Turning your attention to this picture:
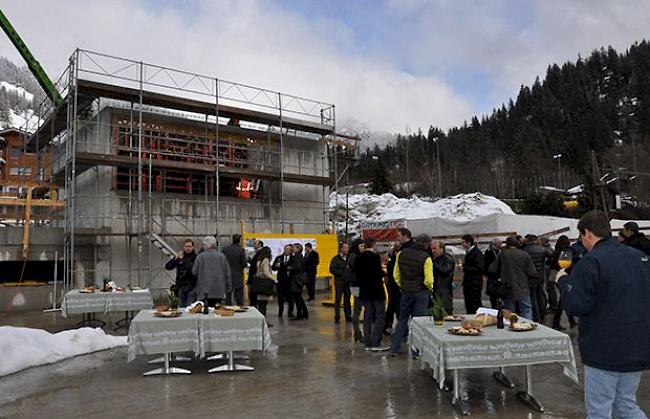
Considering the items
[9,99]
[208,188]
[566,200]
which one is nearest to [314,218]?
[208,188]

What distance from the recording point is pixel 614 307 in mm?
2924

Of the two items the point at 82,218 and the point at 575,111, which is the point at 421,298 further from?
the point at 575,111

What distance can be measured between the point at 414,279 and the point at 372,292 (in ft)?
3.18

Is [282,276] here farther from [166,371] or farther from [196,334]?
[196,334]

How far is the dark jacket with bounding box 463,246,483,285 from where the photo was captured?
28.2ft

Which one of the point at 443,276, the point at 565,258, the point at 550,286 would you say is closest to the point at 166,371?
the point at 443,276

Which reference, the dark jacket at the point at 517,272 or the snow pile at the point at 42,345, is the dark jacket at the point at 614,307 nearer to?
the dark jacket at the point at 517,272

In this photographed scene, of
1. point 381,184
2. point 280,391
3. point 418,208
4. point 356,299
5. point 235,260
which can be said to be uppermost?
point 381,184

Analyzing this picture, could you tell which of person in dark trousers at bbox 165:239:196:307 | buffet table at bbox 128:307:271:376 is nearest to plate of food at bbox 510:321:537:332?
buffet table at bbox 128:307:271:376

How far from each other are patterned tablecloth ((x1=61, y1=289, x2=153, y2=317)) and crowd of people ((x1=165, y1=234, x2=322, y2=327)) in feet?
2.77

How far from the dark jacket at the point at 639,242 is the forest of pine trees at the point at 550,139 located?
4081 centimetres

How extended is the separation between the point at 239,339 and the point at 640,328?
14.7 feet

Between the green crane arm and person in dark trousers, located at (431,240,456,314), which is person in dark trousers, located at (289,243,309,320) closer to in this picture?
person in dark trousers, located at (431,240,456,314)

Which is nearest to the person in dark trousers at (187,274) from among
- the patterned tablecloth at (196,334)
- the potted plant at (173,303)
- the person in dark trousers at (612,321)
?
the potted plant at (173,303)
